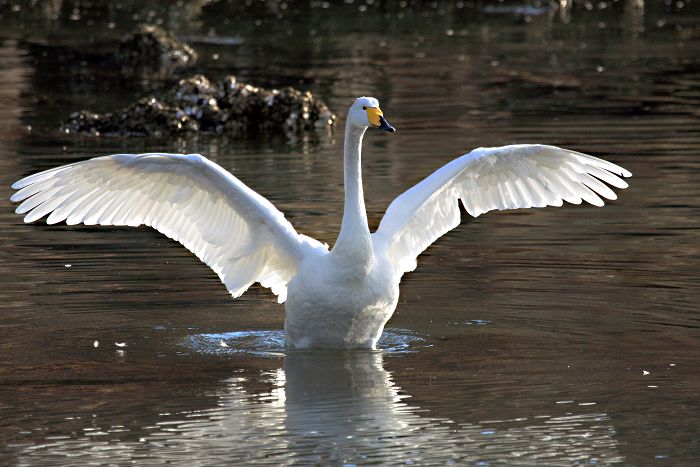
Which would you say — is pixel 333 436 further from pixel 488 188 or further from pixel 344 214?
pixel 488 188

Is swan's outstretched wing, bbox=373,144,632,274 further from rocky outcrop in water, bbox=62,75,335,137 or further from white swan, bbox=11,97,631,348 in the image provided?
rocky outcrop in water, bbox=62,75,335,137

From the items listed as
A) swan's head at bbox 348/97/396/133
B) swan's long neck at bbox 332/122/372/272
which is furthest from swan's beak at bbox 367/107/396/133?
swan's long neck at bbox 332/122/372/272

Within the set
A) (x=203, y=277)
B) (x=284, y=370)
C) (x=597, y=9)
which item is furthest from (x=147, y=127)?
(x=597, y=9)

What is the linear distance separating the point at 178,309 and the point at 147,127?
9.66 m

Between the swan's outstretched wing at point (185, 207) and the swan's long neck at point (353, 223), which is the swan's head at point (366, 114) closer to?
the swan's long neck at point (353, 223)

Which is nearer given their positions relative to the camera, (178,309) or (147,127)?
Result: (178,309)

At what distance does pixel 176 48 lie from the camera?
29.6m

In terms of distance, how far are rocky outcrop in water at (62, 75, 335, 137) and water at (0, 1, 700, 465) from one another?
0.61 metres

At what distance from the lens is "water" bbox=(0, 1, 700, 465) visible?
26.0ft

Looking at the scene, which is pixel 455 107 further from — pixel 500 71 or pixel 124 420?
pixel 124 420

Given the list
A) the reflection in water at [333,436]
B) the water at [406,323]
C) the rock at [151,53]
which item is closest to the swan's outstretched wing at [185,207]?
the water at [406,323]

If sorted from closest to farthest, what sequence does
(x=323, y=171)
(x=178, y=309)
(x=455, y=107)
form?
(x=178, y=309), (x=323, y=171), (x=455, y=107)

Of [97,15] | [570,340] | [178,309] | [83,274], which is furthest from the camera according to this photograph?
[97,15]

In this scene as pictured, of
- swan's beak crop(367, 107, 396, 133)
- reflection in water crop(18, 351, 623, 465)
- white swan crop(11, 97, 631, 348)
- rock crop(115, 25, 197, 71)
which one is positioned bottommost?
reflection in water crop(18, 351, 623, 465)
